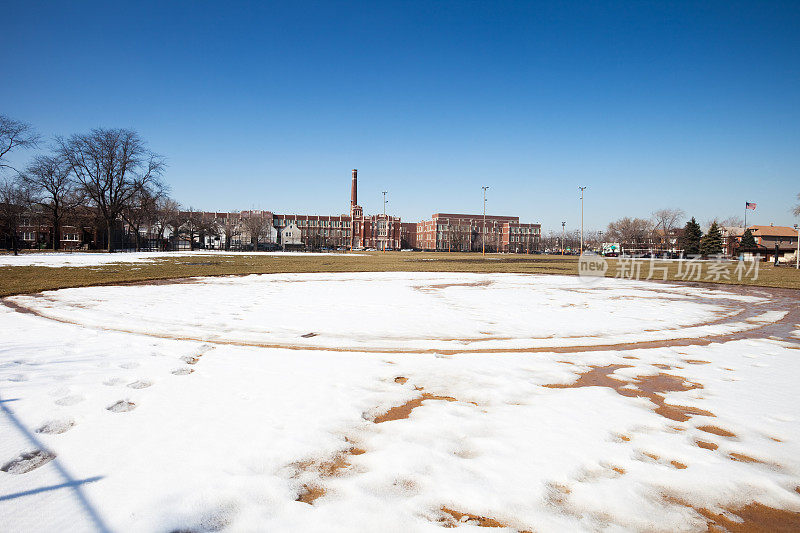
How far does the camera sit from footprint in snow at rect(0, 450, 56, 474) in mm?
2156

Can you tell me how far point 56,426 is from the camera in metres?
2.70

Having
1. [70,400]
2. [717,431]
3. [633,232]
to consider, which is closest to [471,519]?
[717,431]

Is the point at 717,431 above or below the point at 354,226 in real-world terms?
below

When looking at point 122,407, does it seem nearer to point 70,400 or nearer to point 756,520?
point 70,400

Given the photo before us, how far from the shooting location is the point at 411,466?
7.57 feet

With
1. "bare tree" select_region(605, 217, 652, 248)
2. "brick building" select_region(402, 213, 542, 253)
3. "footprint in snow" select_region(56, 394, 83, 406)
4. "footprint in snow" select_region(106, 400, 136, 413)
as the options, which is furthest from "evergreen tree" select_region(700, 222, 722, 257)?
"footprint in snow" select_region(56, 394, 83, 406)

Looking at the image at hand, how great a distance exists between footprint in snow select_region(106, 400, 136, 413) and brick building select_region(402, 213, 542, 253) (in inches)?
4869

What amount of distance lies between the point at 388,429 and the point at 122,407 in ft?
6.77

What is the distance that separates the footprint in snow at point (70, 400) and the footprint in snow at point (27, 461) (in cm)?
84

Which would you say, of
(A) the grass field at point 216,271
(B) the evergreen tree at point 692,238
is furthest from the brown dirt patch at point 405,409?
(B) the evergreen tree at point 692,238

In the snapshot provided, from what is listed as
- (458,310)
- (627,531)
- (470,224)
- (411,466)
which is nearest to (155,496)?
(411,466)

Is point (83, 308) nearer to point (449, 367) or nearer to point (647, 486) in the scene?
point (449, 367)

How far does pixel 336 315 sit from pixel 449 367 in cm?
358

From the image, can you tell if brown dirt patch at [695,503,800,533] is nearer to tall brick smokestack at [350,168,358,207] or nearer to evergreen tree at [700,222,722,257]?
evergreen tree at [700,222,722,257]
